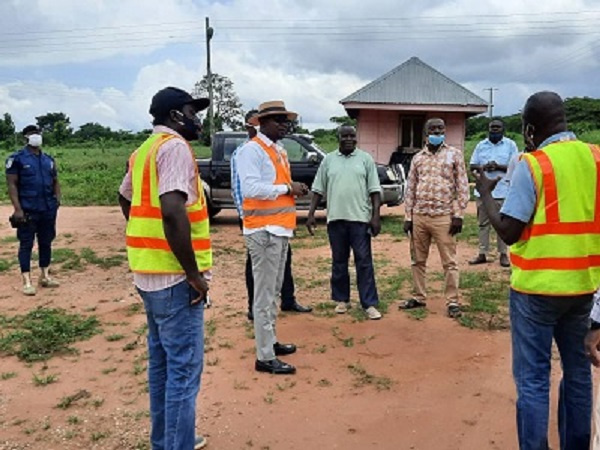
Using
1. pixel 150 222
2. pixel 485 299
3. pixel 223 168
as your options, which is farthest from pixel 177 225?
pixel 223 168

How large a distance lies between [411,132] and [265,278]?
1458cm

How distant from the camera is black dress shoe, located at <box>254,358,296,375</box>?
4293mm

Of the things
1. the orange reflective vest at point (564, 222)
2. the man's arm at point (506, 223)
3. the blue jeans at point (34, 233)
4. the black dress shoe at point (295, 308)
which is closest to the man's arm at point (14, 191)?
the blue jeans at point (34, 233)

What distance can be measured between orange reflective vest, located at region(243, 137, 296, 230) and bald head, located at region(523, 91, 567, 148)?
1986 millimetres

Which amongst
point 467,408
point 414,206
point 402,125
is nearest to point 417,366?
point 467,408

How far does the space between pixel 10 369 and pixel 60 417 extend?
1.05 meters

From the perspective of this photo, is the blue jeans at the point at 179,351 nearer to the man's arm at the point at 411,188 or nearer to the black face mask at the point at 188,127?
the black face mask at the point at 188,127

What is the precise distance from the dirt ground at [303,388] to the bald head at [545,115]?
174cm

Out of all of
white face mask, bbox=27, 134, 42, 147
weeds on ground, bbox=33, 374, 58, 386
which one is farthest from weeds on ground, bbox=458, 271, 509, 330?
white face mask, bbox=27, 134, 42, 147

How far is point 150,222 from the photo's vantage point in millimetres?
2689

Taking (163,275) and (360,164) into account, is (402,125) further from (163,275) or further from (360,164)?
(163,275)

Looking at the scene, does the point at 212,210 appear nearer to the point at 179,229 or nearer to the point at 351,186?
the point at 351,186

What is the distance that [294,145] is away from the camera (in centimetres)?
1150

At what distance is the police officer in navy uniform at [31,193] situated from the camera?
6430 millimetres
